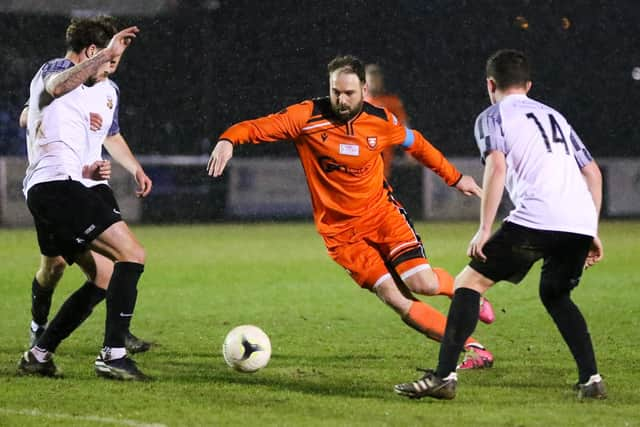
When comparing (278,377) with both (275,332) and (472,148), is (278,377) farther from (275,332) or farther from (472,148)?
(472,148)

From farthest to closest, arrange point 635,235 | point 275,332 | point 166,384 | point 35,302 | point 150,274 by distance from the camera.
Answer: point 635,235 < point 150,274 < point 275,332 < point 35,302 < point 166,384

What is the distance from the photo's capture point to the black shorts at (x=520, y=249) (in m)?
5.26

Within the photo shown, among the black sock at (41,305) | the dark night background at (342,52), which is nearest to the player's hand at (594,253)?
the black sock at (41,305)

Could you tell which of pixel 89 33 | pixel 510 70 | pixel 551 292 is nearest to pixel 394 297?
pixel 551 292

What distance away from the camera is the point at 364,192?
6637mm

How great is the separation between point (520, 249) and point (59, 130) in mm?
2598

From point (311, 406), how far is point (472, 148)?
2117cm

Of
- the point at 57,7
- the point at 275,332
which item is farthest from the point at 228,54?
the point at 275,332

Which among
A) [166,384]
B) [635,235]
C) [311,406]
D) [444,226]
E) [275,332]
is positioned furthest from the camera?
[444,226]

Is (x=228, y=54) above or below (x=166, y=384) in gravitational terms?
above

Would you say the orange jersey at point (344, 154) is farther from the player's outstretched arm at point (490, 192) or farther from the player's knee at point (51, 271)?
the player's knee at point (51, 271)

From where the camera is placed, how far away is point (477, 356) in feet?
21.0

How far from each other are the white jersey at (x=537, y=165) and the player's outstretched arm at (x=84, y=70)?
74.4 inches

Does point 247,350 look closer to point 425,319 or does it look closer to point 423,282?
point 425,319
